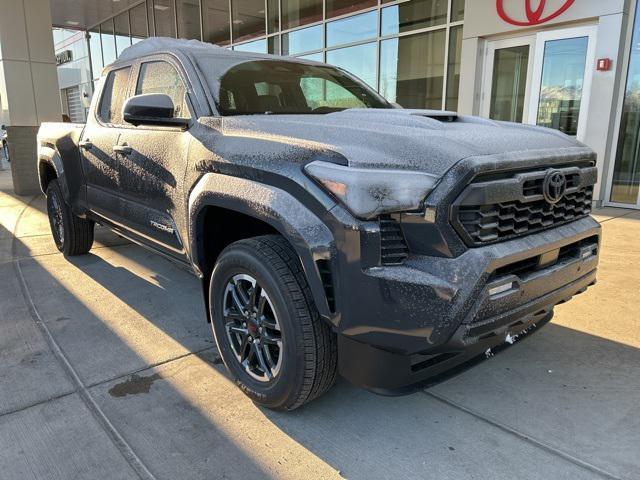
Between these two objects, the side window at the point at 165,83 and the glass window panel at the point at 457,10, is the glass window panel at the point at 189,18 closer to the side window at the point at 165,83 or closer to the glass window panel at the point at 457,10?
the glass window panel at the point at 457,10

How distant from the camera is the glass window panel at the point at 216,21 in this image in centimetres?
1555

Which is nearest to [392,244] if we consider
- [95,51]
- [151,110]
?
[151,110]

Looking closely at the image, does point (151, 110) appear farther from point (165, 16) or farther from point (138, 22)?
point (138, 22)

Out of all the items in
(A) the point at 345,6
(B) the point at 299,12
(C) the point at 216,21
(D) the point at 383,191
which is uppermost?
(C) the point at 216,21

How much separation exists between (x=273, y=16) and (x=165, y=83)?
11.7m

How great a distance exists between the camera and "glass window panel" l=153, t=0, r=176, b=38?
17.2 metres

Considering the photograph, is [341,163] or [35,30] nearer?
[341,163]

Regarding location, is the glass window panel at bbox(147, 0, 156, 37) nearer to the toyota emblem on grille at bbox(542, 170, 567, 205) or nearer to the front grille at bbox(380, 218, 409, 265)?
the toyota emblem on grille at bbox(542, 170, 567, 205)

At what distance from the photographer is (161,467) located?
2.22 meters

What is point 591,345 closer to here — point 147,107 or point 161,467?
point 161,467

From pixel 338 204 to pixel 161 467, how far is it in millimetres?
1389

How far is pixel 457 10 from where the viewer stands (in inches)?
382

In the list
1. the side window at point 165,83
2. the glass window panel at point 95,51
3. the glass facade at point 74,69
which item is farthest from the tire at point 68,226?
the glass facade at point 74,69

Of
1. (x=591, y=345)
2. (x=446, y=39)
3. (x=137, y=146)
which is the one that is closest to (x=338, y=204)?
(x=137, y=146)
